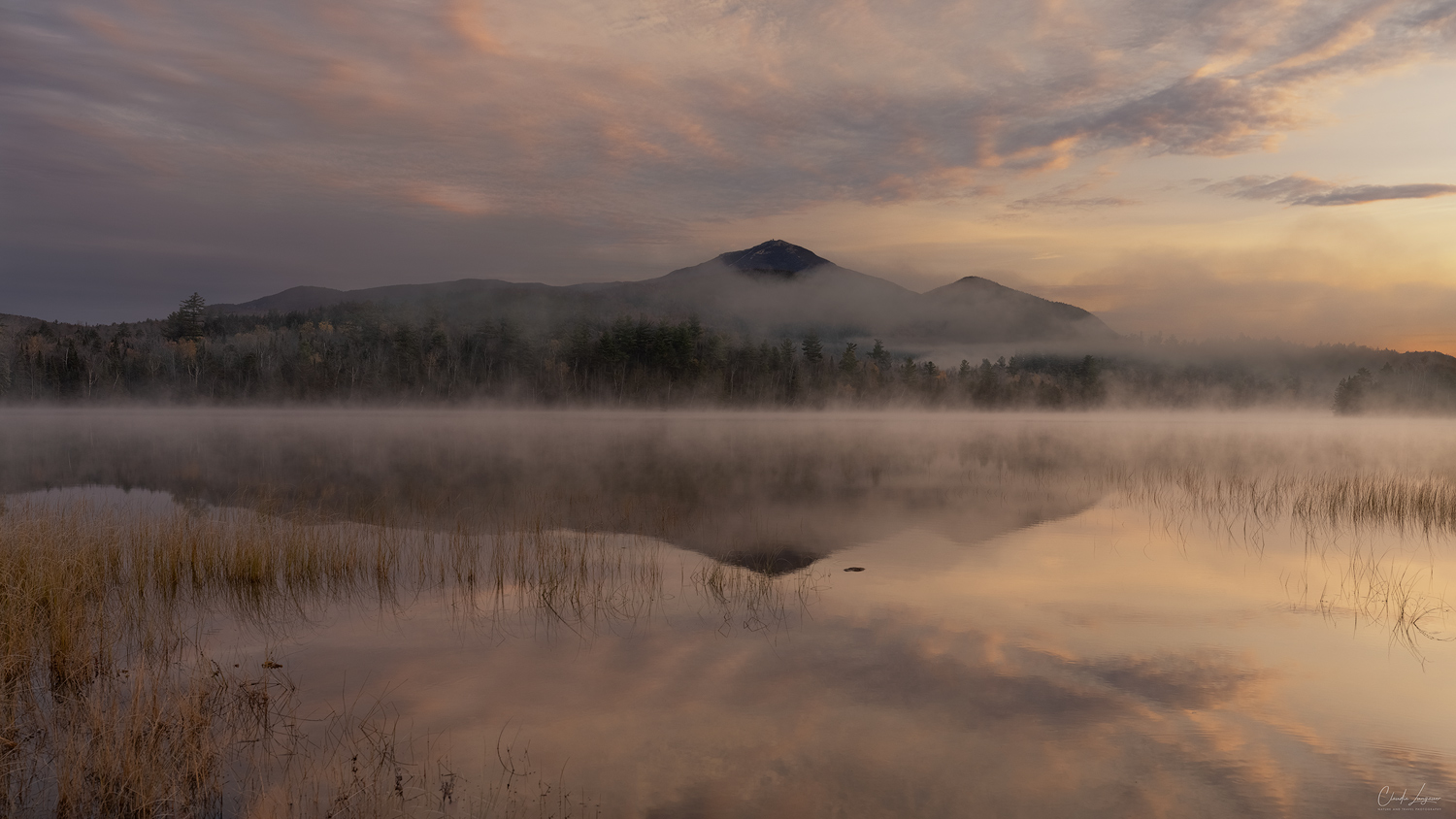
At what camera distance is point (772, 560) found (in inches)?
535

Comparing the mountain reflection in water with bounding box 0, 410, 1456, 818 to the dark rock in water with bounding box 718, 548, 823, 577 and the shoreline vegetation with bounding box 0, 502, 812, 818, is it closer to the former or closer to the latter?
the dark rock in water with bounding box 718, 548, 823, 577

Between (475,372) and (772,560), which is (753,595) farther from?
(475,372)

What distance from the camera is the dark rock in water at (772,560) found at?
1279 cm

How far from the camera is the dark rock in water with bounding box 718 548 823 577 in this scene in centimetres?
1279

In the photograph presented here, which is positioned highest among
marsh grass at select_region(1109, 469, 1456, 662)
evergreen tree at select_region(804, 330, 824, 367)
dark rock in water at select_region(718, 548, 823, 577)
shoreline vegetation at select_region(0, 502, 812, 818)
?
evergreen tree at select_region(804, 330, 824, 367)

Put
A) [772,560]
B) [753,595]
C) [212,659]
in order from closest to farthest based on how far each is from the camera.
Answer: [212,659] → [753,595] → [772,560]

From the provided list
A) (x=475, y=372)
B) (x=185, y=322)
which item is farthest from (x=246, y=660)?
(x=185, y=322)

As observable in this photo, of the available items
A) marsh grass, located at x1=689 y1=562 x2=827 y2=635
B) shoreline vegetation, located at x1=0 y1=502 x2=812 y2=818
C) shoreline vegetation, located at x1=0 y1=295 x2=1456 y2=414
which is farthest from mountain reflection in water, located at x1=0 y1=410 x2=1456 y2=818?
shoreline vegetation, located at x1=0 y1=295 x2=1456 y2=414

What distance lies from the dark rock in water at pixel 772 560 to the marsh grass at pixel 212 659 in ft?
5.25

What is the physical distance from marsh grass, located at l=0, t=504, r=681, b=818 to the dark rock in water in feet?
5.25

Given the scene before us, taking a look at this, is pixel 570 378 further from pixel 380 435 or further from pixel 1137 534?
pixel 1137 534

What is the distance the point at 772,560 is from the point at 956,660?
5.59m

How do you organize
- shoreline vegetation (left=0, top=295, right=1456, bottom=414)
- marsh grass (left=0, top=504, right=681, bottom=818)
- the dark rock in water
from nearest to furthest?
marsh grass (left=0, top=504, right=681, bottom=818)
the dark rock in water
shoreline vegetation (left=0, top=295, right=1456, bottom=414)

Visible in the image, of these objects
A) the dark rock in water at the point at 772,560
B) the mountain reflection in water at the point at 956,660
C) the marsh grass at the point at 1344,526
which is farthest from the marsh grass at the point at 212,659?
the marsh grass at the point at 1344,526
